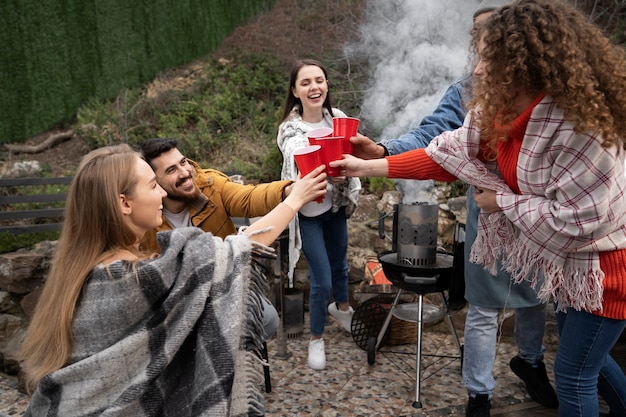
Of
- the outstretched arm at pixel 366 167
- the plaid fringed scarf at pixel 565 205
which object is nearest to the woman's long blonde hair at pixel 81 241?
the outstretched arm at pixel 366 167

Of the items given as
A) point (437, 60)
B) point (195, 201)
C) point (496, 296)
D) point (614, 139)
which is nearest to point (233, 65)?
point (437, 60)

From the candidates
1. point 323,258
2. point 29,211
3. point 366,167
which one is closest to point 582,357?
point 366,167

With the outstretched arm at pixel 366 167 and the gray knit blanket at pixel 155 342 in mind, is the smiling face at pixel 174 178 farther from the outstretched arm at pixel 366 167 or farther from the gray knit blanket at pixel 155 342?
the gray knit blanket at pixel 155 342

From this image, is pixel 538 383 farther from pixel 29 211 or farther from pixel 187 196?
pixel 29 211

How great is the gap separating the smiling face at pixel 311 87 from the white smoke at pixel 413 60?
2.05 m

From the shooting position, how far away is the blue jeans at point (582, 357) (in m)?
1.74

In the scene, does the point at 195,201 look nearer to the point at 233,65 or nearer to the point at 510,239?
the point at 510,239

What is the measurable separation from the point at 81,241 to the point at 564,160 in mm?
1549

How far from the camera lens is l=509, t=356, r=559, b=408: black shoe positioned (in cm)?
273

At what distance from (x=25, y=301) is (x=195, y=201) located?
2.20 m

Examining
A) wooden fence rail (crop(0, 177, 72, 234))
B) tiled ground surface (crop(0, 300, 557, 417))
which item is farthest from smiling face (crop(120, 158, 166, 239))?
wooden fence rail (crop(0, 177, 72, 234))

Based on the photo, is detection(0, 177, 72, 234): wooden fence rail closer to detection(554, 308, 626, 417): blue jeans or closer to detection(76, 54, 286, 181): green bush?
detection(76, 54, 286, 181): green bush

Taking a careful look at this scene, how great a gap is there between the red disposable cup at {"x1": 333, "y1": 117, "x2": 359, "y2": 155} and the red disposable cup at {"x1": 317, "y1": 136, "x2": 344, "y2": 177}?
0.12 meters

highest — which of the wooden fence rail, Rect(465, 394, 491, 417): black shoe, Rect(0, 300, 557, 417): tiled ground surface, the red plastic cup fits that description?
the red plastic cup
